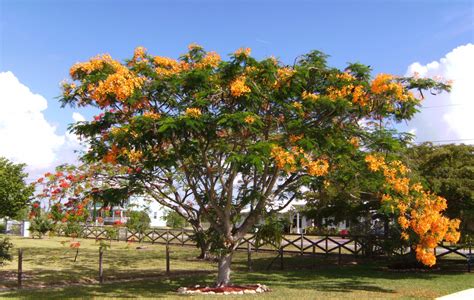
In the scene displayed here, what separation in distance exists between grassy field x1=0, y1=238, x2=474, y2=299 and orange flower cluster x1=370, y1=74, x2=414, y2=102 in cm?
550

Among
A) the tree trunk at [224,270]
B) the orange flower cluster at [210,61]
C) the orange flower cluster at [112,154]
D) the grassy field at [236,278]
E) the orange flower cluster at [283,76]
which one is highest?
the orange flower cluster at [210,61]

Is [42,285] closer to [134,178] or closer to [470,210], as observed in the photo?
[134,178]

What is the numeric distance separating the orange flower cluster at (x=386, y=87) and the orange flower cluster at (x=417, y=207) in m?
1.76

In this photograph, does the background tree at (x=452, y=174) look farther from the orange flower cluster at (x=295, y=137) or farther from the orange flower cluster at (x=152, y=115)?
the orange flower cluster at (x=152, y=115)

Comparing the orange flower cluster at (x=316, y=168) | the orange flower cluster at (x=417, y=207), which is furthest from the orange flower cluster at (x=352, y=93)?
the orange flower cluster at (x=316, y=168)

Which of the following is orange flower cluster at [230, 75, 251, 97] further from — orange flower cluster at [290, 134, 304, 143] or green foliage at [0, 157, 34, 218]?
green foliage at [0, 157, 34, 218]

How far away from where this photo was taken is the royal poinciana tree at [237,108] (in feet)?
A: 38.9

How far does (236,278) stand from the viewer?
1808cm

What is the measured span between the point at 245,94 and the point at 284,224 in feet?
20.1

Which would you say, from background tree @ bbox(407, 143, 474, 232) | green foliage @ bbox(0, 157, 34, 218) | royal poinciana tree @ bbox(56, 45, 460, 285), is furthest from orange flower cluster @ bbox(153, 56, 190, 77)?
green foliage @ bbox(0, 157, 34, 218)

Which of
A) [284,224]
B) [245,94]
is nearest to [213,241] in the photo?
[284,224]

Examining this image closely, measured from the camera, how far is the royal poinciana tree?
467 inches

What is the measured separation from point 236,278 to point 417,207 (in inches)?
290

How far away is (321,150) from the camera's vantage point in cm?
1278
